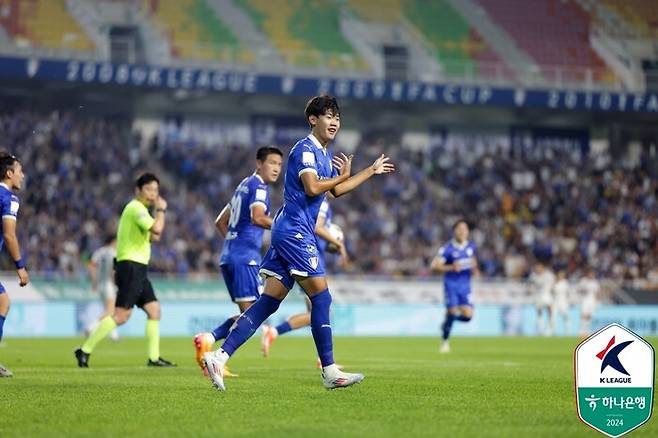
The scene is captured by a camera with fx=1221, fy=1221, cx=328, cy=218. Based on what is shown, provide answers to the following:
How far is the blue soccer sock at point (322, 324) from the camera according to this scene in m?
10.7

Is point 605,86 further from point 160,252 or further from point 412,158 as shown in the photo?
point 160,252

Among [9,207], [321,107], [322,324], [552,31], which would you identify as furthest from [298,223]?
[552,31]

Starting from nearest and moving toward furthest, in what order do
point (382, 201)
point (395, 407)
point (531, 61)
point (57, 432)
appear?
point (57, 432), point (395, 407), point (382, 201), point (531, 61)

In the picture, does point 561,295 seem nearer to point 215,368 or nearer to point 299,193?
point 299,193

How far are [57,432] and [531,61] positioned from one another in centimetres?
4181

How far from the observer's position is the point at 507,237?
1617 inches

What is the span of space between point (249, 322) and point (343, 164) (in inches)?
65.1

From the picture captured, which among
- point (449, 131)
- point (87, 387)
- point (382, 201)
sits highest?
point (449, 131)

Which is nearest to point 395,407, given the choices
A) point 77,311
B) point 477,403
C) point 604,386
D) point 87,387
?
point 477,403

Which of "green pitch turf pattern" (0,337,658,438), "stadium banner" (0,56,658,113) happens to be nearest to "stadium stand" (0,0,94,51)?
"stadium banner" (0,56,658,113)

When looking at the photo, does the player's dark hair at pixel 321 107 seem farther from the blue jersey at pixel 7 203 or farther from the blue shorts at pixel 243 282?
the blue jersey at pixel 7 203

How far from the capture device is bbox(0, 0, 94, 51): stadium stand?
130ft

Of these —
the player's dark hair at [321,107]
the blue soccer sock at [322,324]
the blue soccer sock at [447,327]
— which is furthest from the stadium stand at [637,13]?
the blue soccer sock at [322,324]

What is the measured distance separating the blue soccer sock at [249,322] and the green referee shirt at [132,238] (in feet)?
15.6
